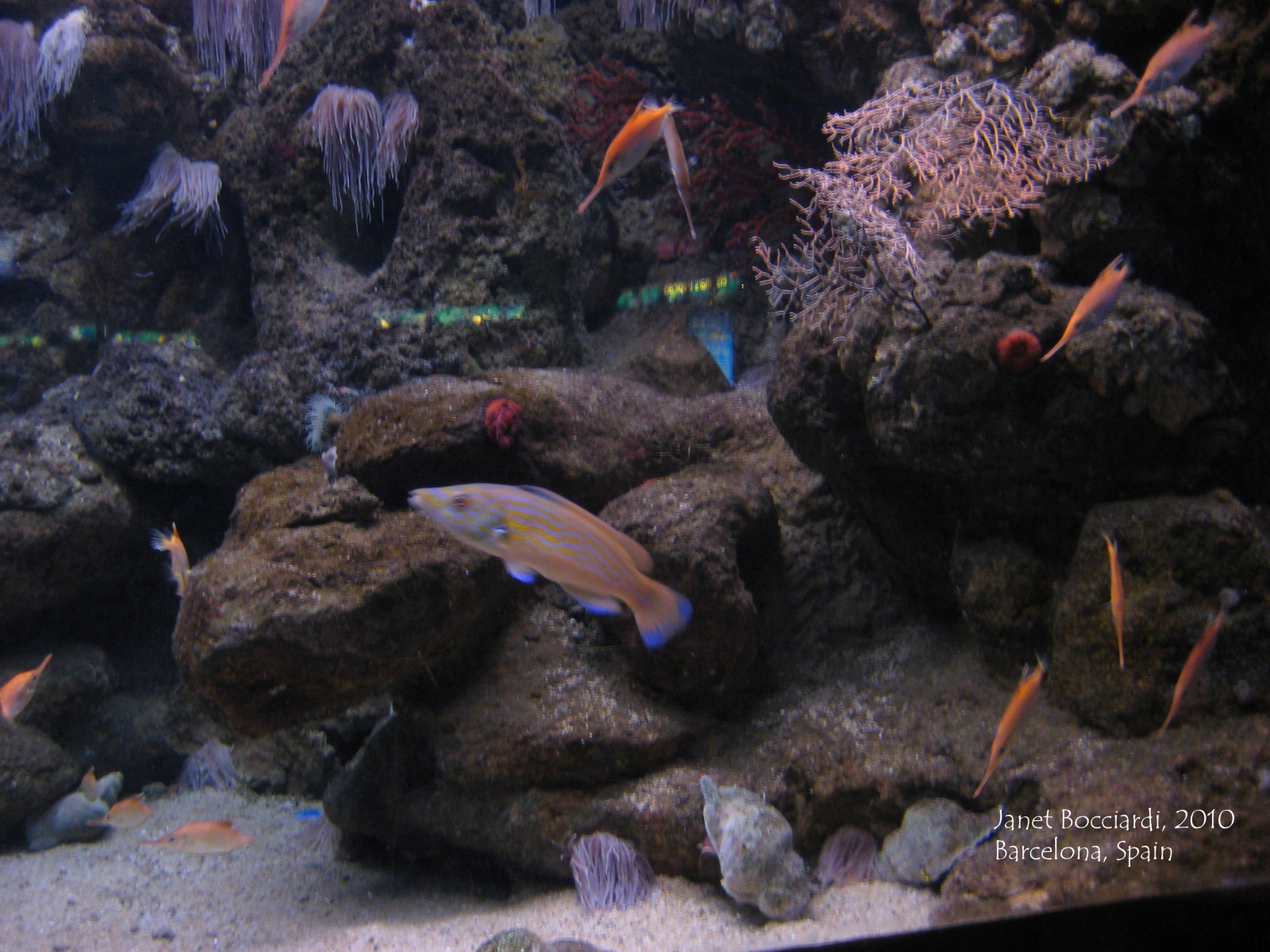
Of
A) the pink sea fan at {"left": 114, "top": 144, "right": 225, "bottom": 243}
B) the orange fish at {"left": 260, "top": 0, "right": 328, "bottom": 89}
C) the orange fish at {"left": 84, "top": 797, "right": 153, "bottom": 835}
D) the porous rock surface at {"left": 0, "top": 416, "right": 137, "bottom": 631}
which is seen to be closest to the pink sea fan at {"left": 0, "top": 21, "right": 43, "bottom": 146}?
the pink sea fan at {"left": 114, "top": 144, "right": 225, "bottom": 243}

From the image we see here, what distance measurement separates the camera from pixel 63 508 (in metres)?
4.84

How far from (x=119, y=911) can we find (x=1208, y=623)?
17.3 feet

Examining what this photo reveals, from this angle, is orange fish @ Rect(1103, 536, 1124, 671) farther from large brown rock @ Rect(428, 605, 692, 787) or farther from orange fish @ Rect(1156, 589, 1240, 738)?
large brown rock @ Rect(428, 605, 692, 787)

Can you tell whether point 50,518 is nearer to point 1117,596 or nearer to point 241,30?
point 241,30

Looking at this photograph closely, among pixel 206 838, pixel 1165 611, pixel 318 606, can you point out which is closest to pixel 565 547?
pixel 318 606

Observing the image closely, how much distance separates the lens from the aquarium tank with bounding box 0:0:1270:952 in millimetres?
2561

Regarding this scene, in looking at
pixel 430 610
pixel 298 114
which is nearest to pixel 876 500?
pixel 430 610

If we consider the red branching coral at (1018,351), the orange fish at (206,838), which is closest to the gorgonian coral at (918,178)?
the red branching coral at (1018,351)

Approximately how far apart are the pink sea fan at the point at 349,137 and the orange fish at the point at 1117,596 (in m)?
5.59

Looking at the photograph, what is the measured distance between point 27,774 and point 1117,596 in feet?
21.9

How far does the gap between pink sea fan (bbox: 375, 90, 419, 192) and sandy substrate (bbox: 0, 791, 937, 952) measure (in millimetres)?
5031

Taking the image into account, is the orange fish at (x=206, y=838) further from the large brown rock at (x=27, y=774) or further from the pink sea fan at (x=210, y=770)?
the pink sea fan at (x=210, y=770)

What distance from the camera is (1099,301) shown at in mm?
2311

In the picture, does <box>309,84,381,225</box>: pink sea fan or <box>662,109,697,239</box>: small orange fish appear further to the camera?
<box>309,84,381,225</box>: pink sea fan
